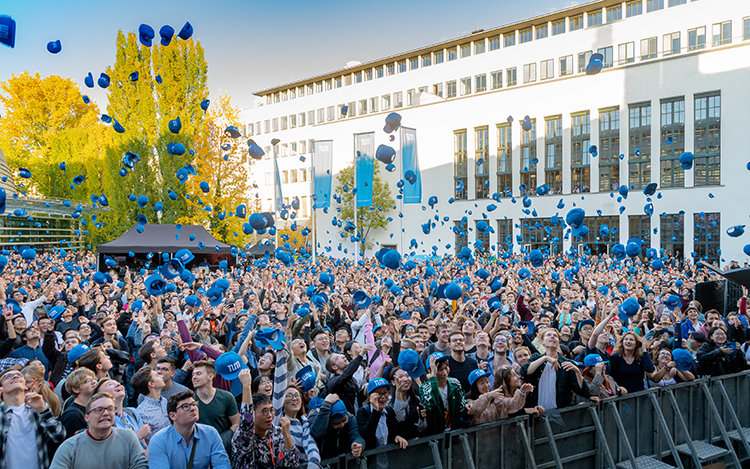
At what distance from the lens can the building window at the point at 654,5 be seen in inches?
1314

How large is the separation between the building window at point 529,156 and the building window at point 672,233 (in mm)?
8440

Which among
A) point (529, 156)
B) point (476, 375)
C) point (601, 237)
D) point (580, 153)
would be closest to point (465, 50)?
point (529, 156)

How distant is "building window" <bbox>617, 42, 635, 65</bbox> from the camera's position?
3403 cm

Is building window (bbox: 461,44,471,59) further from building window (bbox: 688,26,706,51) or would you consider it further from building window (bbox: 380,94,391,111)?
building window (bbox: 688,26,706,51)

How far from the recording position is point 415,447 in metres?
4.42

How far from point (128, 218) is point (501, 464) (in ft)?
83.3

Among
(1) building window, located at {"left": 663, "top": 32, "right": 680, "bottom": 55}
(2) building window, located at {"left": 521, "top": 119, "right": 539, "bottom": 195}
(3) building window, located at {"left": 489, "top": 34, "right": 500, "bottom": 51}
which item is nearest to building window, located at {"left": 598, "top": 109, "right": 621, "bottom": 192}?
(2) building window, located at {"left": 521, "top": 119, "right": 539, "bottom": 195}

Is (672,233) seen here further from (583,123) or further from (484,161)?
(484,161)

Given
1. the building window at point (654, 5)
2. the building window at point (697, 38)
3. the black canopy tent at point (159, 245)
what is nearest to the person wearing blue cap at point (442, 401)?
the black canopy tent at point (159, 245)

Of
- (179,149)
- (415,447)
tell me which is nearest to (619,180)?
(179,149)

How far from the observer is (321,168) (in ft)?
92.8

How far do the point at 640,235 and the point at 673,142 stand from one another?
5.90 m

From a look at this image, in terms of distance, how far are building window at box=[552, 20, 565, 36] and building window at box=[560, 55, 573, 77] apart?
2.21 metres

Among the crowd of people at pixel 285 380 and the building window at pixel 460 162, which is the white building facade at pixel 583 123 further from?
the crowd of people at pixel 285 380
